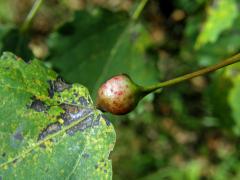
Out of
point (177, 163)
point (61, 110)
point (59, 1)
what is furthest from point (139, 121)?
point (61, 110)

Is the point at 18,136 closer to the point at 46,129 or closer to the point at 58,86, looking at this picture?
the point at 46,129

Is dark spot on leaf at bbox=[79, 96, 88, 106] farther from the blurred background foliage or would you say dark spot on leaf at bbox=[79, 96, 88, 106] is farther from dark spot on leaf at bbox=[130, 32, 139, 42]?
dark spot on leaf at bbox=[130, 32, 139, 42]

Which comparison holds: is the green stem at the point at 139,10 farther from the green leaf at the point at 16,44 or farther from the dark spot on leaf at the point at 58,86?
the dark spot on leaf at the point at 58,86

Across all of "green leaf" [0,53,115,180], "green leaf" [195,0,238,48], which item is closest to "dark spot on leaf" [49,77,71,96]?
"green leaf" [0,53,115,180]

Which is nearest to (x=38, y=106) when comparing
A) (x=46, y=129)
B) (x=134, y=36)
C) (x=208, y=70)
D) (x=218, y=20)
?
(x=46, y=129)

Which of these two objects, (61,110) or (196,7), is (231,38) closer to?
(196,7)

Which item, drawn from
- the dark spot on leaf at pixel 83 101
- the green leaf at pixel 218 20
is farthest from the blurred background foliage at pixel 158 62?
the dark spot on leaf at pixel 83 101
